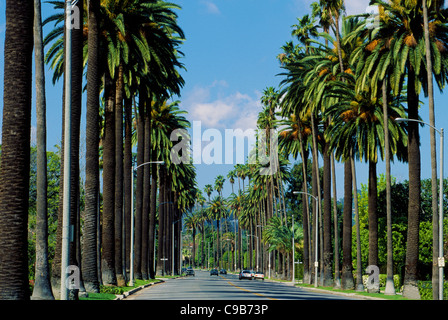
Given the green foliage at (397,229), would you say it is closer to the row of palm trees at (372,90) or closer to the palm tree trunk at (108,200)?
the row of palm trees at (372,90)

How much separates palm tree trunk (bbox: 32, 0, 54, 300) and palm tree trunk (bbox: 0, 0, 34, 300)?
4.25 meters

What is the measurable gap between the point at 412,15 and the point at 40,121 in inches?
980

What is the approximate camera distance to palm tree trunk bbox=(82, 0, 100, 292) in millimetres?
34250

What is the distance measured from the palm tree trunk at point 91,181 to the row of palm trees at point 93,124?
0.05 m

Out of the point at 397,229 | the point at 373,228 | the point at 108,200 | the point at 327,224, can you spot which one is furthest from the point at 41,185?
the point at 397,229

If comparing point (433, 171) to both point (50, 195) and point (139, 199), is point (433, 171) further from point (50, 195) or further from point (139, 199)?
point (50, 195)

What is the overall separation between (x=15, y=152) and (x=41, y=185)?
5.70 m

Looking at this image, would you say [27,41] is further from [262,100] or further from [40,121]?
[262,100]

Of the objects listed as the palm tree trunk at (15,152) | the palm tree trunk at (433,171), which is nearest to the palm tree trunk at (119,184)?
the palm tree trunk at (433,171)

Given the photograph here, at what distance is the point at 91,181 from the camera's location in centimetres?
3456

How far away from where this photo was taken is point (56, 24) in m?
41.8

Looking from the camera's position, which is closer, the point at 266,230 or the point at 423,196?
the point at 423,196
